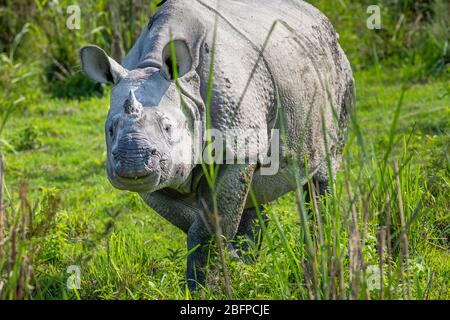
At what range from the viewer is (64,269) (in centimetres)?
514

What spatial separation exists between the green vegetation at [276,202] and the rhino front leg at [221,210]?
3.5 inches

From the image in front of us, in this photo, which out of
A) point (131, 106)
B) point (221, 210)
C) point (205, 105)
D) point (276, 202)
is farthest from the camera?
point (276, 202)

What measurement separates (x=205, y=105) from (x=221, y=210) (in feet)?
1.83

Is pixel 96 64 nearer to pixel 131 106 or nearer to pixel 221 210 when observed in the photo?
pixel 131 106

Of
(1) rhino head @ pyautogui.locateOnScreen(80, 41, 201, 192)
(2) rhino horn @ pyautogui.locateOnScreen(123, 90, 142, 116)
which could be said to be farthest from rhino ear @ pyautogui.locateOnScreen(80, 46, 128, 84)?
(2) rhino horn @ pyautogui.locateOnScreen(123, 90, 142, 116)

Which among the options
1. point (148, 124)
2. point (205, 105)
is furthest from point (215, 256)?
point (148, 124)

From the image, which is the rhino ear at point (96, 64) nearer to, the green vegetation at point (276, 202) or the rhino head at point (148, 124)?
the rhino head at point (148, 124)

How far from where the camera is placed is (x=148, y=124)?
4152 mm

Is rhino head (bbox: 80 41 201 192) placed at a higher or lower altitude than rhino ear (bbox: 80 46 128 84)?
lower

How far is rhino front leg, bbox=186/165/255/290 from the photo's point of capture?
4664 millimetres

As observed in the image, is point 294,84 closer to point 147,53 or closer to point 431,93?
point 147,53

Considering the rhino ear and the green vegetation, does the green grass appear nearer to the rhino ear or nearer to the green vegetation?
the green vegetation

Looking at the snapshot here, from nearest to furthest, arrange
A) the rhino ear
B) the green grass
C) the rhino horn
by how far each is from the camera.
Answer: the green grass < the rhino horn < the rhino ear

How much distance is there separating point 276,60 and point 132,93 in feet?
4.13
